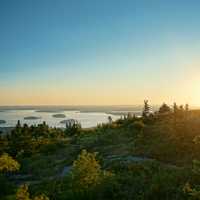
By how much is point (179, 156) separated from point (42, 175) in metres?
13.2

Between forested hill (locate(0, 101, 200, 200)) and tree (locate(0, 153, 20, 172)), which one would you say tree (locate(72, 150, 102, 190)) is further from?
tree (locate(0, 153, 20, 172))

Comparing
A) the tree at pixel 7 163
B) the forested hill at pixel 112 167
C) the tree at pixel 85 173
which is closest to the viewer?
the forested hill at pixel 112 167

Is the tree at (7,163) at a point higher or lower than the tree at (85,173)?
lower

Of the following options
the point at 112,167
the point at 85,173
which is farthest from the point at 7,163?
the point at 85,173

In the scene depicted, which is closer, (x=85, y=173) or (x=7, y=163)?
(x=85, y=173)

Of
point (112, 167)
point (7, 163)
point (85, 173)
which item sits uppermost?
point (85, 173)

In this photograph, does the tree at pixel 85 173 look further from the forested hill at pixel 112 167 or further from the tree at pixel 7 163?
the tree at pixel 7 163

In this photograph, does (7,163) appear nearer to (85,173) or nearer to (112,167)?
(112,167)

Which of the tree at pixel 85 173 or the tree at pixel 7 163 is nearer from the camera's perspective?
the tree at pixel 85 173

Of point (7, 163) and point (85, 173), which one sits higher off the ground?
point (85, 173)

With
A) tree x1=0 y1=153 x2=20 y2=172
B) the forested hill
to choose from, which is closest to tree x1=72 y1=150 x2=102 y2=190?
the forested hill

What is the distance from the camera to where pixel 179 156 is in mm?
33375

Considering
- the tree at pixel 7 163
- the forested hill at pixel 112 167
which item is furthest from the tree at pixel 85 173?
the tree at pixel 7 163

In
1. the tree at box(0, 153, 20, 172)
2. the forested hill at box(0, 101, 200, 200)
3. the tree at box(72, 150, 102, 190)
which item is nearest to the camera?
the forested hill at box(0, 101, 200, 200)
